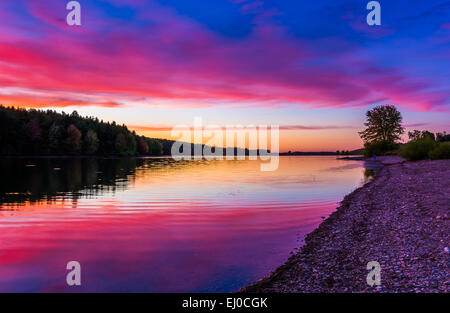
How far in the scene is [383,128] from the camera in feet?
454

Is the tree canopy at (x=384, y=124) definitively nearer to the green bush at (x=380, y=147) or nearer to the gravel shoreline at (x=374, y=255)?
the green bush at (x=380, y=147)

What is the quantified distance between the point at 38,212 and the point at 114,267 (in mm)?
14476

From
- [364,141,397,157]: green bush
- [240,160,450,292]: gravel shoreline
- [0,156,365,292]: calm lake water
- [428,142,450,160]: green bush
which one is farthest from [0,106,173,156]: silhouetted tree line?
[240,160,450,292]: gravel shoreline

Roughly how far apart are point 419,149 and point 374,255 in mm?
87880

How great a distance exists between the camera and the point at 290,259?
12.1 meters

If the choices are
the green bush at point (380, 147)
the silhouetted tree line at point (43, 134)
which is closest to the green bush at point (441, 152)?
the green bush at point (380, 147)

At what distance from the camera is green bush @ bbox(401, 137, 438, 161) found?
271 ft

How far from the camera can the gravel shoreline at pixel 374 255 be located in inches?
347

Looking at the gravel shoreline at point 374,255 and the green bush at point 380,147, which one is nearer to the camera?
the gravel shoreline at point 374,255

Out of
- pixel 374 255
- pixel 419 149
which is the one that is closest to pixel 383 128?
pixel 419 149

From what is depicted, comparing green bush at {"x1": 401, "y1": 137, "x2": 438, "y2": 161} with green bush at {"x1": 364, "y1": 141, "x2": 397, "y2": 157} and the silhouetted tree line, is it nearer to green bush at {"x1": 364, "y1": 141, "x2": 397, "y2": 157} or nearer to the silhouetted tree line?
green bush at {"x1": 364, "y1": 141, "x2": 397, "y2": 157}

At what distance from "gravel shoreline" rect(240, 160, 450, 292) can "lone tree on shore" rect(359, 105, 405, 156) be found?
133 metres

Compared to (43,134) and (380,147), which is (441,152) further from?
(43,134)

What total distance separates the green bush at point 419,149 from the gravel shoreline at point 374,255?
77433 mm
